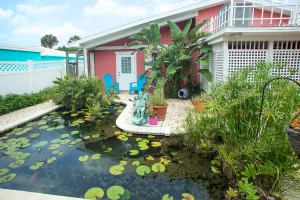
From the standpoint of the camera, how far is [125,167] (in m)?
3.13

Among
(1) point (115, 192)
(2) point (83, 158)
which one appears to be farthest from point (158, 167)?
(2) point (83, 158)

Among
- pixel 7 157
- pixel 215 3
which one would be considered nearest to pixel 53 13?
pixel 215 3

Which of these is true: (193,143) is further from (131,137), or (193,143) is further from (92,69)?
(92,69)

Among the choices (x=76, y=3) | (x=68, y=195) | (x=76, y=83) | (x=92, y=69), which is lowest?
(x=68, y=195)

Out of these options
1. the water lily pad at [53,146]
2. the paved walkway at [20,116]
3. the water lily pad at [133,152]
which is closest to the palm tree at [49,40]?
the paved walkway at [20,116]

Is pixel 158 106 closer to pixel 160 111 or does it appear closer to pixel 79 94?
pixel 160 111

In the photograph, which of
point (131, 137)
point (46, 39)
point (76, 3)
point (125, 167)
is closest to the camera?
point (125, 167)

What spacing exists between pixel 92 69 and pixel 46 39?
3131cm

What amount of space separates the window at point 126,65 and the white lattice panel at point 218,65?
4.56 m

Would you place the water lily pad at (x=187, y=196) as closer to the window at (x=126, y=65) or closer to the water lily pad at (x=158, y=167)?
the water lily pad at (x=158, y=167)

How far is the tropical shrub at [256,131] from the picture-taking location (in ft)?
7.06

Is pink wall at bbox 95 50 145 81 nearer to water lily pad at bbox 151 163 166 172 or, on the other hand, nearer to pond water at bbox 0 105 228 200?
pond water at bbox 0 105 228 200

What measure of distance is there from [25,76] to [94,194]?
7510 mm

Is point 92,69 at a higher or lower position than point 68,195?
higher
